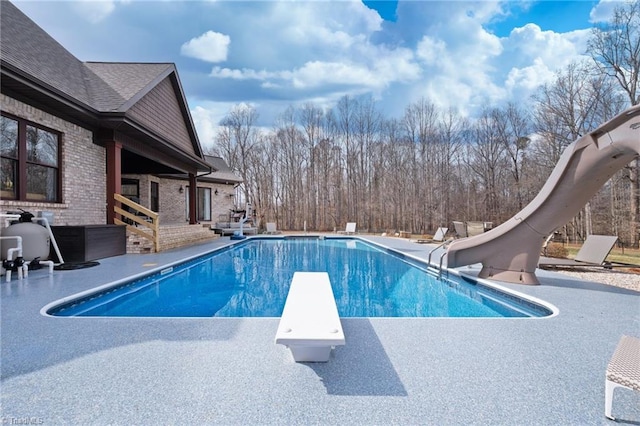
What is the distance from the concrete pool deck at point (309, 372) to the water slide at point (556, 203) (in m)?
1.84

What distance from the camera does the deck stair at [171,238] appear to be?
8852mm

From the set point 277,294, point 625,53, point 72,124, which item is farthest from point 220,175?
point 625,53

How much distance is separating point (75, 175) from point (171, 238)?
11.1 feet

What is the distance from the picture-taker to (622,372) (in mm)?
1646

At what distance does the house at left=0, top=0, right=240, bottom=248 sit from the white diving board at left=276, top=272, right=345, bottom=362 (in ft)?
21.5

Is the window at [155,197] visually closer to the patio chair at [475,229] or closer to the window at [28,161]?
Answer: the window at [28,161]

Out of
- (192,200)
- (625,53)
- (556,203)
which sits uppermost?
(625,53)

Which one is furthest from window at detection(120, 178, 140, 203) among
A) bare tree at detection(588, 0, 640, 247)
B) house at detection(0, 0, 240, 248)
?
bare tree at detection(588, 0, 640, 247)

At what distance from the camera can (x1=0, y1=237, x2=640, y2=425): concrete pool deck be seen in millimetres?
1756

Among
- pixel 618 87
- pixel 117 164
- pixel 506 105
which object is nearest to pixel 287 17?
pixel 117 164

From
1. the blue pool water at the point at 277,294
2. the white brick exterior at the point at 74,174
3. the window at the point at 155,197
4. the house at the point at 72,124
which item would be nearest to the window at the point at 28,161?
the house at the point at 72,124

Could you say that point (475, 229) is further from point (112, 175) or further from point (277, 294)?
point (112, 175)

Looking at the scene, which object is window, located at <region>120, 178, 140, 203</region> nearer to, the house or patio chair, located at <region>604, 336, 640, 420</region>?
the house

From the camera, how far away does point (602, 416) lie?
1747 mm
